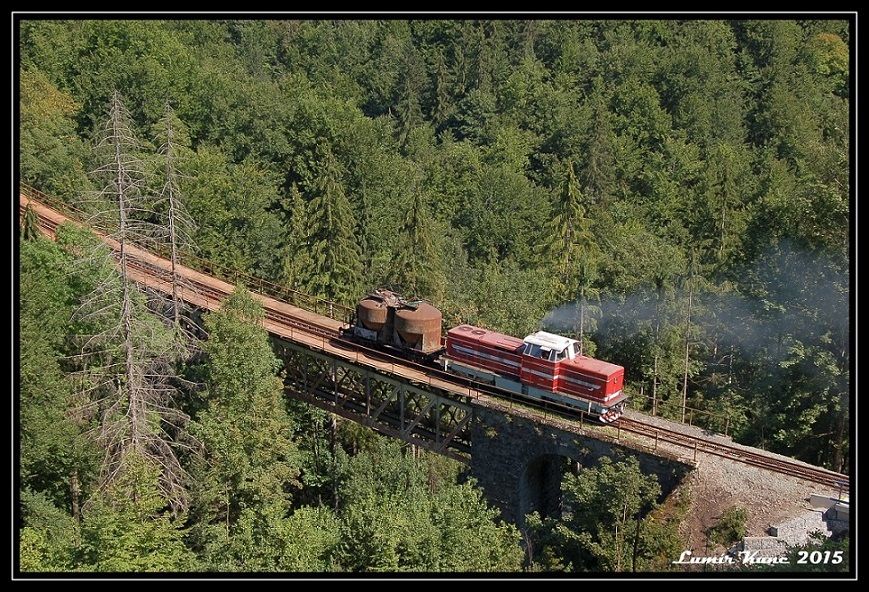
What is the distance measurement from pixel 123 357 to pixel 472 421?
1409cm

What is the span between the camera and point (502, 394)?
1551 inches

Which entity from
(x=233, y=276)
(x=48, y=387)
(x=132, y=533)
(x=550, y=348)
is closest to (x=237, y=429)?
(x=48, y=387)

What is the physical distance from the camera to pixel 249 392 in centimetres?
3709

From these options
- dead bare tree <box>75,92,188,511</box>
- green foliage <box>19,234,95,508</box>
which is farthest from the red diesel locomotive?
green foliage <box>19,234,95,508</box>

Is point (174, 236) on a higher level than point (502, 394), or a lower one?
higher

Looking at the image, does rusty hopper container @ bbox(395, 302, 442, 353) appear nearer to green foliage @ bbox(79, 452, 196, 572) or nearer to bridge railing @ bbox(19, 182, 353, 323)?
bridge railing @ bbox(19, 182, 353, 323)

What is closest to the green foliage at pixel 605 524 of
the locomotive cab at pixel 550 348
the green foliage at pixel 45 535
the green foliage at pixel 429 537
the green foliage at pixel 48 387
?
the green foliage at pixel 429 537

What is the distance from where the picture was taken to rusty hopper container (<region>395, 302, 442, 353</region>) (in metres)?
41.8

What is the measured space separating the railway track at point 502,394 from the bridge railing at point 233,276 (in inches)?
38.4

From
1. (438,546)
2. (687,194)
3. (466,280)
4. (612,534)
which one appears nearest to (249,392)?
(438,546)

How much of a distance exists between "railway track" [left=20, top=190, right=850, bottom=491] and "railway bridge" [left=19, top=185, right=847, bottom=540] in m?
0.05

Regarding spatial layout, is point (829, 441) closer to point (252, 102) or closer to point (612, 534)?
point (612, 534)

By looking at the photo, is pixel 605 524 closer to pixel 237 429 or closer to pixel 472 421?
pixel 472 421

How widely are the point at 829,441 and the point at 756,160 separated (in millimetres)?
48085
